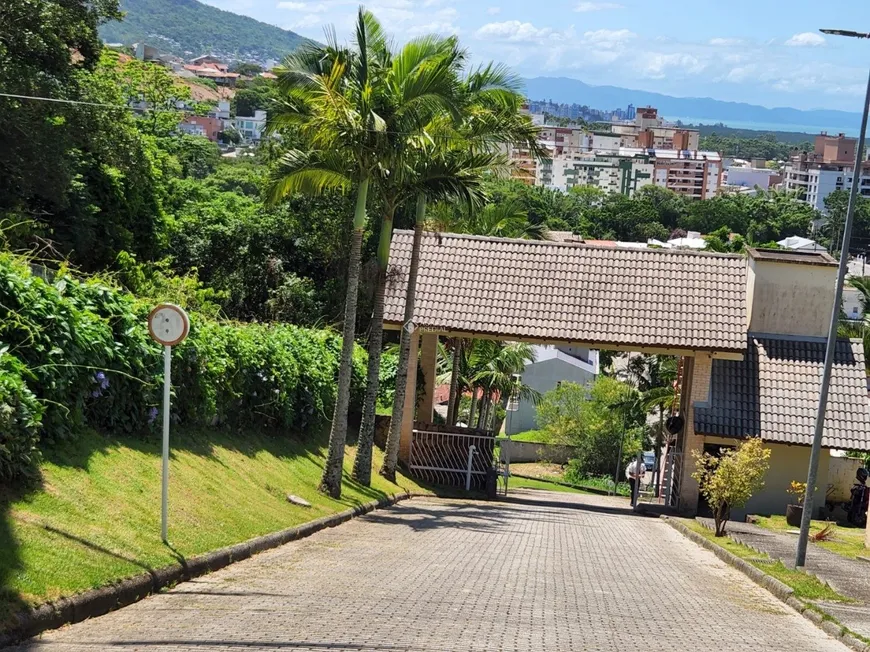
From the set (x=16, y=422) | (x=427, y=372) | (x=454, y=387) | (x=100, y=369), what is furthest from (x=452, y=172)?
(x=454, y=387)

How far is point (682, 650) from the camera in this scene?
10.3 metres

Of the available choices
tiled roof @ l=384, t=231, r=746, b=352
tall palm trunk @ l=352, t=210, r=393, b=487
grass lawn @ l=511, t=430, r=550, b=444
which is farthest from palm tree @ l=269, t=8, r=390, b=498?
grass lawn @ l=511, t=430, r=550, b=444

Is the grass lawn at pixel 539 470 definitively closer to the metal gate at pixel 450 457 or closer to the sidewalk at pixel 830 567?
the metal gate at pixel 450 457

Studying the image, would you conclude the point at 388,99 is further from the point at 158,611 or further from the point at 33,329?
the point at 158,611

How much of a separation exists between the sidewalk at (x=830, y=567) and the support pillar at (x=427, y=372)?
8.77 metres

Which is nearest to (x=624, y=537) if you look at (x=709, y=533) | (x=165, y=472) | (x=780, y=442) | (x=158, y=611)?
(x=709, y=533)

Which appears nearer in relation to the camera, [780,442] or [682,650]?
[682,650]

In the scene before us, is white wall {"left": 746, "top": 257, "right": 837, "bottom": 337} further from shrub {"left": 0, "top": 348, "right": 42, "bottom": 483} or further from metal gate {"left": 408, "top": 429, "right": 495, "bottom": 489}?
shrub {"left": 0, "top": 348, "right": 42, "bottom": 483}

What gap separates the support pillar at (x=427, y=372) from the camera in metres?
32.8

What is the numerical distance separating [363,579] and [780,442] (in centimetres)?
1877

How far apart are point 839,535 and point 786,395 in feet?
17.0

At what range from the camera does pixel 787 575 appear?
54.0ft

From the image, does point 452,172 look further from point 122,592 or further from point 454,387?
point 122,592

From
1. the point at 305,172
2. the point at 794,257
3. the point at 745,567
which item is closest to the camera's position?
the point at 745,567
